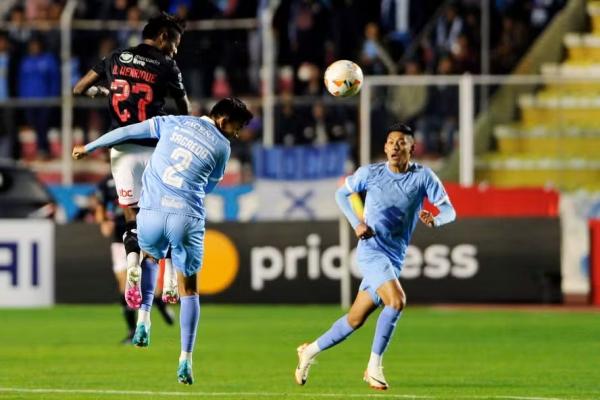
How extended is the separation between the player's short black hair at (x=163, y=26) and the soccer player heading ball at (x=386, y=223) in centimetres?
187

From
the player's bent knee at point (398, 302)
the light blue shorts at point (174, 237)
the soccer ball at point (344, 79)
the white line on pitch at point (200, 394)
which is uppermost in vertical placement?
the soccer ball at point (344, 79)

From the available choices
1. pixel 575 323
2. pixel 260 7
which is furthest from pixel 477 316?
pixel 260 7

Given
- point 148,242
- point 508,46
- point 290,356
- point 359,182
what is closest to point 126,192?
point 148,242

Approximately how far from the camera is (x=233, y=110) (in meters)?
13.5

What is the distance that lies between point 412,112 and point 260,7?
343 cm

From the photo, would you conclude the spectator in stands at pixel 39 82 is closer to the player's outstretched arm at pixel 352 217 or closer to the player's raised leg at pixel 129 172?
the player's raised leg at pixel 129 172

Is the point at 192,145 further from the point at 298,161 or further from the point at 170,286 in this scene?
the point at 298,161

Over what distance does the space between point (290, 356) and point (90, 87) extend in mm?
4741

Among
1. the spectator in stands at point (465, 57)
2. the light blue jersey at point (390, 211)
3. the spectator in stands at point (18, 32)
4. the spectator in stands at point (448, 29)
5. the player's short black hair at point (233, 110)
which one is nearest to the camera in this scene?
the player's short black hair at point (233, 110)

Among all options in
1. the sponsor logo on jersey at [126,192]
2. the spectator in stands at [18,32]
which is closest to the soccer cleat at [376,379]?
the sponsor logo on jersey at [126,192]

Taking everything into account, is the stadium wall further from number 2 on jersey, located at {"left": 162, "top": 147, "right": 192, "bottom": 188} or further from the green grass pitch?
number 2 on jersey, located at {"left": 162, "top": 147, "right": 192, "bottom": 188}

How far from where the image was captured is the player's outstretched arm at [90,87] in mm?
14445

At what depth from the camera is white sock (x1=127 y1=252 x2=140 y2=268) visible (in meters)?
14.4

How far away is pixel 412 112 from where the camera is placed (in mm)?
26312
